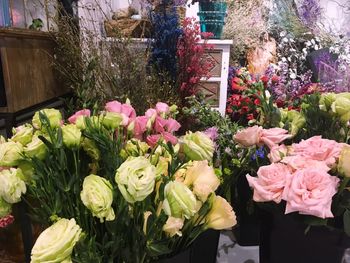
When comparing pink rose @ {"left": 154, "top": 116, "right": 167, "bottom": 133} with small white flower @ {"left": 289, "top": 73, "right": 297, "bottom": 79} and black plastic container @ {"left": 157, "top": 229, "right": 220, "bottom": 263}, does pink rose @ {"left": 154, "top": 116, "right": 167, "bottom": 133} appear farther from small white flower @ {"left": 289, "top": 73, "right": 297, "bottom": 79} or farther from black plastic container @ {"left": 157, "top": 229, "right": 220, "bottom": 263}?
small white flower @ {"left": 289, "top": 73, "right": 297, "bottom": 79}

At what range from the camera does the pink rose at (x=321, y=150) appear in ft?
1.71

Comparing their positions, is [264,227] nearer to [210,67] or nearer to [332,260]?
[332,260]

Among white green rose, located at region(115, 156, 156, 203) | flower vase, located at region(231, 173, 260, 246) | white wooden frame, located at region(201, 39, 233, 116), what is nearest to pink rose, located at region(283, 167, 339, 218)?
white green rose, located at region(115, 156, 156, 203)

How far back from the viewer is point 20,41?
4.55 feet

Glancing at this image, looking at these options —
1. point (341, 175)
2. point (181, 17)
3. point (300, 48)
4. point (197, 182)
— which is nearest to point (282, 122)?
point (341, 175)

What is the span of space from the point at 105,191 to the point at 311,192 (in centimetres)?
28

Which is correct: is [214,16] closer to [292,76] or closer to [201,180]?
[292,76]

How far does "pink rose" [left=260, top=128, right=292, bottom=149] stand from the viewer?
599mm

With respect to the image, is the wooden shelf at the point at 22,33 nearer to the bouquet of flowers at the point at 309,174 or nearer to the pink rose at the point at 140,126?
the pink rose at the point at 140,126

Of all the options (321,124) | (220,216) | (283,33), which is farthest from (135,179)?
(283,33)

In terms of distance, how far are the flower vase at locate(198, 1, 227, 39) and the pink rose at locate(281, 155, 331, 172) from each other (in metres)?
1.39

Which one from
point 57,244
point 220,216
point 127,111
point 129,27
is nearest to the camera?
point 57,244

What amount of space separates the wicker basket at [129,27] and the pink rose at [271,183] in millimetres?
1308

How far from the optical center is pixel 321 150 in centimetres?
53
